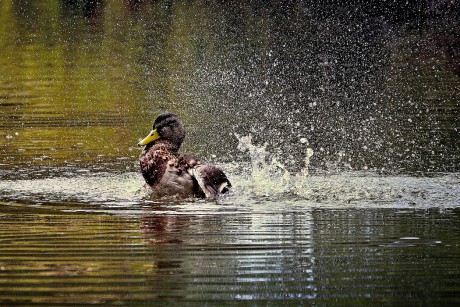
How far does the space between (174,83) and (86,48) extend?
9.06m

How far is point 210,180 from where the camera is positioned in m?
10.4

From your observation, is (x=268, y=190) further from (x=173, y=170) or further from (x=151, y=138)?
(x=151, y=138)

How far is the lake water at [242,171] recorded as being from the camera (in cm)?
664

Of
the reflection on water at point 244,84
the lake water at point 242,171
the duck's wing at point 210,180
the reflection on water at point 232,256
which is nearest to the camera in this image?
the reflection on water at point 232,256

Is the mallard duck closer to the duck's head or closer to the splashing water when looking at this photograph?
the duck's head

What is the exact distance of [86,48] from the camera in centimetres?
3119

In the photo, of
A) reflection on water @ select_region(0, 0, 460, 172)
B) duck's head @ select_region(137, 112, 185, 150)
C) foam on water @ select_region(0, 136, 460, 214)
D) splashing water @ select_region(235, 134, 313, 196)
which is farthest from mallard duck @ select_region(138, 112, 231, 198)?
reflection on water @ select_region(0, 0, 460, 172)

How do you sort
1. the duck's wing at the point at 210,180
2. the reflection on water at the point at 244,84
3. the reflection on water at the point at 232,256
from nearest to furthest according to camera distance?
the reflection on water at the point at 232,256, the duck's wing at the point at 210,180, the reflection on water at the point at 244,84

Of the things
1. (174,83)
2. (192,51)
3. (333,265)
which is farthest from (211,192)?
(192,51)

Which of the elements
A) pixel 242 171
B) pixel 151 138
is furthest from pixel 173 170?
pixel 242 171

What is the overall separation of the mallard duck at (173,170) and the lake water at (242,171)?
205 millimetres

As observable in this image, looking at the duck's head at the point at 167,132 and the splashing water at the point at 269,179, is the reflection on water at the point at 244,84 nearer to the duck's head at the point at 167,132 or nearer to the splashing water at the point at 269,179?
the splashing water at the point at 269,179

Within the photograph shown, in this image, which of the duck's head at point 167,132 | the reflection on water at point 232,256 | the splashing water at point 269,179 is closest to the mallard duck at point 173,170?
the duck's head at point 167,132

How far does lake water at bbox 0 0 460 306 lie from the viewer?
6645 millimetres
